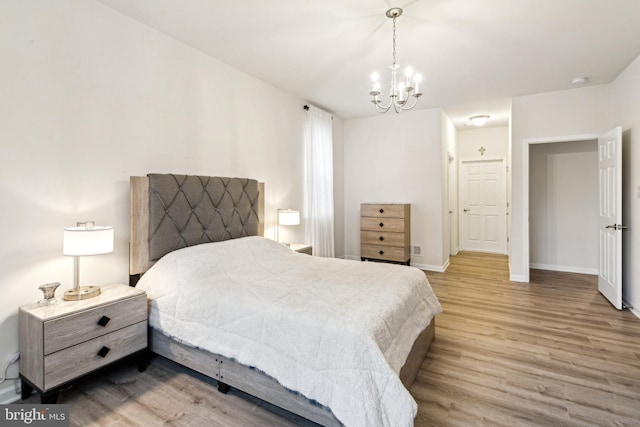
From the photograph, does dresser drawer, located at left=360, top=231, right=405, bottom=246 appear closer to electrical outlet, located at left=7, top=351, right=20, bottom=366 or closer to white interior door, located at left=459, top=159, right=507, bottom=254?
white interior door, located at left=459, top=159, right=507, bottom=254

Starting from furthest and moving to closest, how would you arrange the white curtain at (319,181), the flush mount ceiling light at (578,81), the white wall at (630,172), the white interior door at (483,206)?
the white interior door at (483,206) → the white curtain at (319,181) → the flush mount ceiling light at (578,81) → the white wall at (630,172)

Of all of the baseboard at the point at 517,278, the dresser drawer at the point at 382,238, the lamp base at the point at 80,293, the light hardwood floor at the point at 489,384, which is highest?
the dresser drawer at the point at 382,238

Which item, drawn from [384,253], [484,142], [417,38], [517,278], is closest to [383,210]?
[384,253]

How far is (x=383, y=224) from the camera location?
5.10 meters

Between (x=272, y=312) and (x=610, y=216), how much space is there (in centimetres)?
409

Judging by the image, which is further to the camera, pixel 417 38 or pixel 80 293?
pixel 417 38

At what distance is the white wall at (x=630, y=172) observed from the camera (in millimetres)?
3277

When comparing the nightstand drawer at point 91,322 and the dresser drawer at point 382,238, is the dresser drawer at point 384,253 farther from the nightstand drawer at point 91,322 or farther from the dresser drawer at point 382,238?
the nightstand drawer at point 91,322

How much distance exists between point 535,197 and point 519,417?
14.7 feet

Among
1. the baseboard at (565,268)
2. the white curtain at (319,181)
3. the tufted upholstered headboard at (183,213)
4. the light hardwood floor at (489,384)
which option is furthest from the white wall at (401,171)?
the tufted upholstered headboard at (183,213)

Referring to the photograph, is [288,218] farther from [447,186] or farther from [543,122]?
[543,122]

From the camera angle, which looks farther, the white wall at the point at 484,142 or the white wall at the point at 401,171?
the white wall at the point at 484,142

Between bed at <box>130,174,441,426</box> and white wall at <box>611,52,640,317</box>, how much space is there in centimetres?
255

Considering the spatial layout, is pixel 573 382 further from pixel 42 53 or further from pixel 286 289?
pixel 42 53
